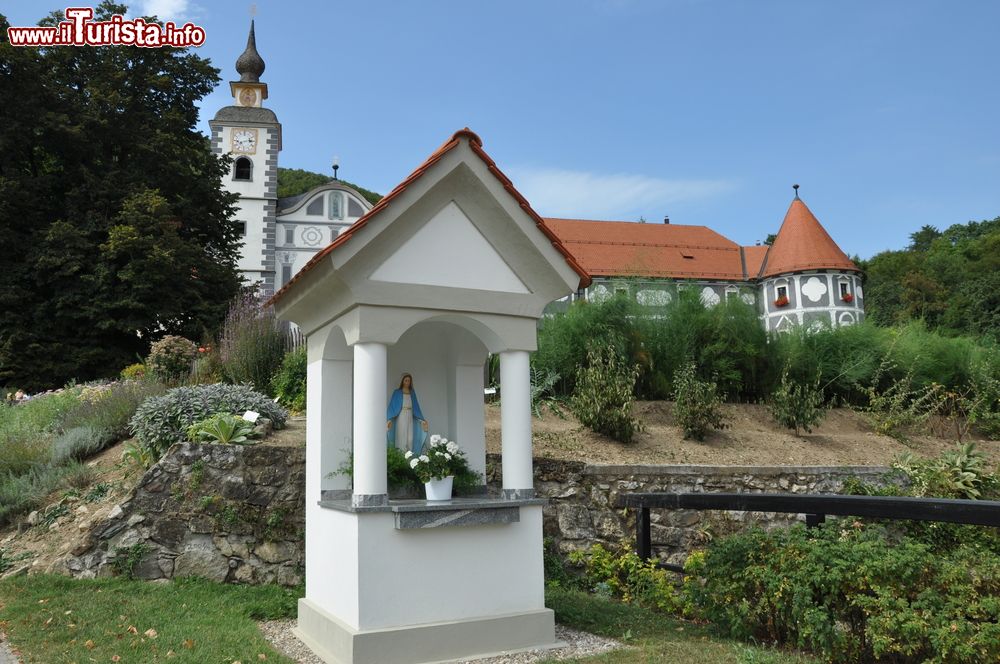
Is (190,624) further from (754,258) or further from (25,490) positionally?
(754,258)

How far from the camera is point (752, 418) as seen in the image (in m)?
12.0

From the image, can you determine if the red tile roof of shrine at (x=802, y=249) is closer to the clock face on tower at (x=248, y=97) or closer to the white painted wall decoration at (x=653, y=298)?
the white painted wall decoration at (x=653, y=298)

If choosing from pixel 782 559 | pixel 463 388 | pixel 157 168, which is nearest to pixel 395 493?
pixel 463 388

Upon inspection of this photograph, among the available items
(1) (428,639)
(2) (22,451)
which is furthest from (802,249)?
(1) (428,639)

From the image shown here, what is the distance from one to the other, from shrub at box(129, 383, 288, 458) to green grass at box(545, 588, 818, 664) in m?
4.13

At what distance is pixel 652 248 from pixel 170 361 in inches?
1263

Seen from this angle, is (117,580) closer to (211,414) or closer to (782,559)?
(211,414)

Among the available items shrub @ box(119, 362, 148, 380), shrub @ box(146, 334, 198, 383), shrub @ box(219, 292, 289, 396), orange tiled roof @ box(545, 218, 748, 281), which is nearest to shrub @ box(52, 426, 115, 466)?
shrub @ box(219, 292, 289, 396)

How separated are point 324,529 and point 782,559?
3.44 m

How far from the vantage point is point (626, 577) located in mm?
7660

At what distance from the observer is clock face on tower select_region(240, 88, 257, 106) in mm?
46000

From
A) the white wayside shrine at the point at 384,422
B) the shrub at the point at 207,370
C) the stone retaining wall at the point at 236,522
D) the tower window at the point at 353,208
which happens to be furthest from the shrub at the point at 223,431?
the tower window at the point at 353,208

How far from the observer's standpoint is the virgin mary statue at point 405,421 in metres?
6.21

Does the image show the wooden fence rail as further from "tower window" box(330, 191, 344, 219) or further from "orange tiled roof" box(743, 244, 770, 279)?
"tower window" box(330, 191, 344, 219)
